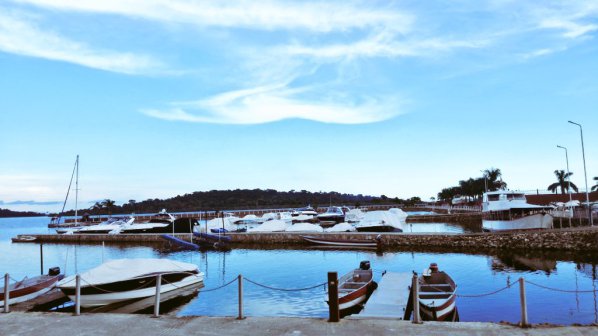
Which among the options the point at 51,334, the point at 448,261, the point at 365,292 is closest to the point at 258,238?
the point at 448,261

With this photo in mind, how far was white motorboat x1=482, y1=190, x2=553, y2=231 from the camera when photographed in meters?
45.5

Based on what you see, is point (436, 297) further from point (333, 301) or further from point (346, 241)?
point (346, 241)

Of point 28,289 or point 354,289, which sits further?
point 28,289

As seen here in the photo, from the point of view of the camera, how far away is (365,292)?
867 inches

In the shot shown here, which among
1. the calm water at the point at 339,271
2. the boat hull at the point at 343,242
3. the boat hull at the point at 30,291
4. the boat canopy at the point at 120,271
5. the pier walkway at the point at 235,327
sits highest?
the boat canopy at the point at 120,271

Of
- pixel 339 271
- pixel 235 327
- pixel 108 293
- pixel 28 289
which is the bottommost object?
pixel 339 271

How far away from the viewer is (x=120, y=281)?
2170cm

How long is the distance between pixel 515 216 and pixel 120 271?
133 ft

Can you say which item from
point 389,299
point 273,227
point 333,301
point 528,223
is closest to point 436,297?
point 389,299

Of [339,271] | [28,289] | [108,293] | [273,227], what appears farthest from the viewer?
[273,227]

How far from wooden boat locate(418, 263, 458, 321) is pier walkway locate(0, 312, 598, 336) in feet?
15.4

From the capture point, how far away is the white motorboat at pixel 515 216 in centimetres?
4553

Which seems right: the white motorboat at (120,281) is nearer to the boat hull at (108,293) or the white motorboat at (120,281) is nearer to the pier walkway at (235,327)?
the boat hull at (108,293)

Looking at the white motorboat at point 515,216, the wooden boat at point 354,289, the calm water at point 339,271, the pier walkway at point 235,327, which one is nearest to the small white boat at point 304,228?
the calm water at point 339,271
